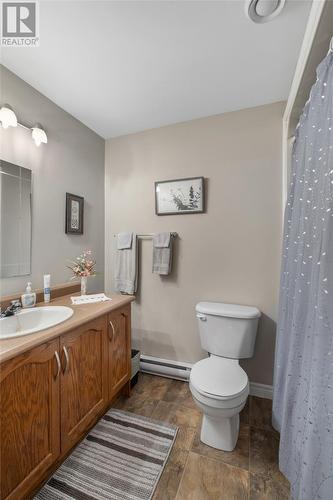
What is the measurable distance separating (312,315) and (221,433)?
984mm

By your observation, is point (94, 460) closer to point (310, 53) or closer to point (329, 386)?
point (329, 386)

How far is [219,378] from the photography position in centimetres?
130

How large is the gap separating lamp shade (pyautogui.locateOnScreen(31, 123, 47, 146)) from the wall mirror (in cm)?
23

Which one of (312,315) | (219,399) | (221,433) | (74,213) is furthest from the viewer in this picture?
(74,213)

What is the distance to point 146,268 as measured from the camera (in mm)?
2080

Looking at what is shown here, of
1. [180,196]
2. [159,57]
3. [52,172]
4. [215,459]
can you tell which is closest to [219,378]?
[215,459]

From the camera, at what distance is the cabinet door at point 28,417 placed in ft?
2.71

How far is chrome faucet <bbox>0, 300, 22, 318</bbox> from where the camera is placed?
115cm

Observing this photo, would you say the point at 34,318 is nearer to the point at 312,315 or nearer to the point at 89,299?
the point at 89,299

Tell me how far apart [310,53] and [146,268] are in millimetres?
1777

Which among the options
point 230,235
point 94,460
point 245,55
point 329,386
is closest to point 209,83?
point 245,55

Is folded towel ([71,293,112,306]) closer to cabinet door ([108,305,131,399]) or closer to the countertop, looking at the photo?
the countertop

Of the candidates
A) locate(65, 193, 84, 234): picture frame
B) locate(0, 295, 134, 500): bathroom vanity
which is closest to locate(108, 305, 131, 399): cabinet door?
locate(0, 295, 134, 500): bathroom vanity

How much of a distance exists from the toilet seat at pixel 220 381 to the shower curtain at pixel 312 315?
0.75 feet
